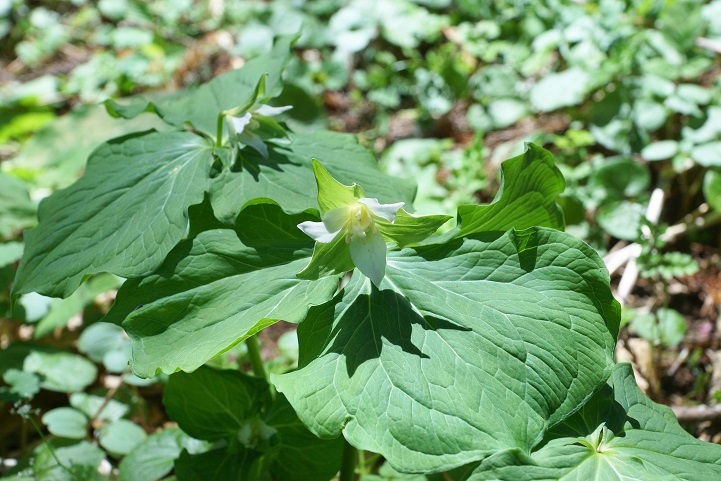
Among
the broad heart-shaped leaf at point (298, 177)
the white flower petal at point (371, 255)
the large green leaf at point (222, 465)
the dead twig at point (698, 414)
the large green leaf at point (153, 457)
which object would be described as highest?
the white flower petal at point (371, 255)

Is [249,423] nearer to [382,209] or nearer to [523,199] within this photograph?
[382,209]

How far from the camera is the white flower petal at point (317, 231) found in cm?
133

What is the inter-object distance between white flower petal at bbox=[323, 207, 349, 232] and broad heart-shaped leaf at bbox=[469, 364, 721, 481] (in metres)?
0.51

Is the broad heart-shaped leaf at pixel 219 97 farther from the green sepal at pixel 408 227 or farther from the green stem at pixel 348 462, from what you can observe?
the green stem at pixel 348 462

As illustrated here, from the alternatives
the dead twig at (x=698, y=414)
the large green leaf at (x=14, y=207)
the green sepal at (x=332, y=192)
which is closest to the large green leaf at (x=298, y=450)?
the green sepal at (x=332, y=192)

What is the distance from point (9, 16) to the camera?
476 cm

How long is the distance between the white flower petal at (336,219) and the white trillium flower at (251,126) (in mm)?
412

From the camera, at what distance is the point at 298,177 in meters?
1.71

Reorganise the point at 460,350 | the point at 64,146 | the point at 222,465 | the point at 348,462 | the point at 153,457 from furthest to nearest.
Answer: the point at 64,146, the point at 153,457, the point at 222,465, the point at 348,462, the point at 460,350

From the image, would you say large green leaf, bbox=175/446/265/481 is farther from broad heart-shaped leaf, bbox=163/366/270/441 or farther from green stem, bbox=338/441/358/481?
green stem, bbox=338/441/358/481

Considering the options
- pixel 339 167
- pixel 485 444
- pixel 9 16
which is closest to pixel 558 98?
pixel 339 167

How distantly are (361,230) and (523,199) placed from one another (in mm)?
410

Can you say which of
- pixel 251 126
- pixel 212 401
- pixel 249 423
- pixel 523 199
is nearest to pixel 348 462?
pixel 249 423

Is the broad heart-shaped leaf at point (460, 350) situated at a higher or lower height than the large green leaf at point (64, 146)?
higher
